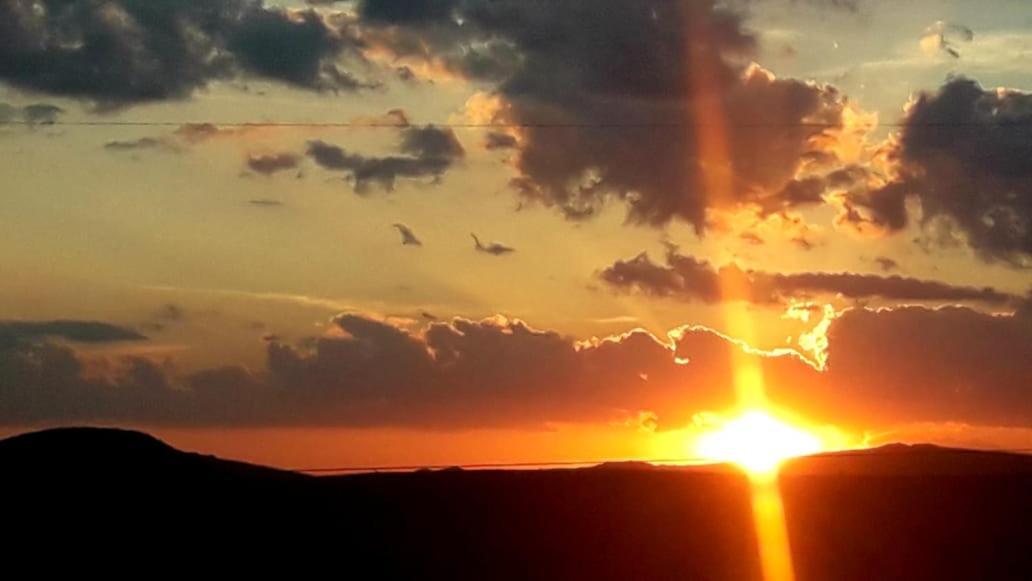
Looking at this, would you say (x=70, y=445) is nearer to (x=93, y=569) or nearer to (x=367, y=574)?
(x=93, y=569)

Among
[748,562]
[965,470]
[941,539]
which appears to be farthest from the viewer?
[965,470]

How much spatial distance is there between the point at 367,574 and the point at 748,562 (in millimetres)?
13101

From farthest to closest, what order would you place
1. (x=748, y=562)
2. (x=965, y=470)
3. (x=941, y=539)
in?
1. (x=965, y=470)
2. (x=941, y=539)
3. (x=748, y=562)

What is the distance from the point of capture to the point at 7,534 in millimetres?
55688

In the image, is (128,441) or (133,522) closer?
(133,522)

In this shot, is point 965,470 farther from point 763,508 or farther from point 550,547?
point 550,547

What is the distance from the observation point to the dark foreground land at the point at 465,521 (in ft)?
187

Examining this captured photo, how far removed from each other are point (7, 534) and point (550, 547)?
1902 cm

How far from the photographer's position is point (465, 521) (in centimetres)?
6444

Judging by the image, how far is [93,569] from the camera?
54.7 metres

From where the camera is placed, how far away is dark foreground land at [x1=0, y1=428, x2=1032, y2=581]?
57062 mm

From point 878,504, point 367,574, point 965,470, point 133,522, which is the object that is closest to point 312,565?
point 367,574

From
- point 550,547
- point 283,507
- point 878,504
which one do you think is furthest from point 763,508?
point 283,507

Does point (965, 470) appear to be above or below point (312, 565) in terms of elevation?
above
